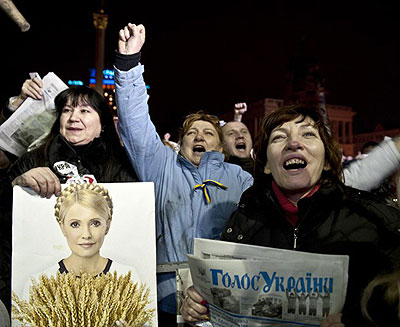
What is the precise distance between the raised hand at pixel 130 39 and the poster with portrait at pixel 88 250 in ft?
2.46

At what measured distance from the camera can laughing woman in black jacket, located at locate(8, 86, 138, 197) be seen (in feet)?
7.58

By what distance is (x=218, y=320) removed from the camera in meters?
1.63

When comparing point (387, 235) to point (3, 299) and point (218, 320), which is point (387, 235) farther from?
point (3, 299)

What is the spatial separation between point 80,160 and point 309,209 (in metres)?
1.27

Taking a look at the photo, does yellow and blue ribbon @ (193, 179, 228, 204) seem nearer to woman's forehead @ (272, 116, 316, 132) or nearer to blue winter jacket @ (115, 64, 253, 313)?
blue winter jacket @ (115, 64, 253, 313)

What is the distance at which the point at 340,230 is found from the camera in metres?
1.71

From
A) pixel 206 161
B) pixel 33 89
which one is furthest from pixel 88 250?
pixel 33 89

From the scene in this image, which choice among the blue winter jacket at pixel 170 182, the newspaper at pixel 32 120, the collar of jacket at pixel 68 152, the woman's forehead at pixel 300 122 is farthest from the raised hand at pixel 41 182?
the woman's forehead at pixel 300 122

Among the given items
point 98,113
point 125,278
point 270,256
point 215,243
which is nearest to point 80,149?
point 98,113

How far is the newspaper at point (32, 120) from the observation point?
2609mm

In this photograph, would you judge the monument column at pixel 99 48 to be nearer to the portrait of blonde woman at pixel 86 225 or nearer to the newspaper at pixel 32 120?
the newspaper at pixel 32 120

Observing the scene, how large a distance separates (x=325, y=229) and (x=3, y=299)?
1505 mm

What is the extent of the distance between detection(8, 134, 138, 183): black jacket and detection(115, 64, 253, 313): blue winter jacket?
135 millimetres

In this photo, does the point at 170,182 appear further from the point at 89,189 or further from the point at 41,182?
the point at 41,182
